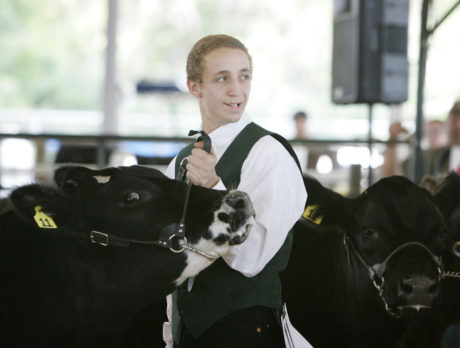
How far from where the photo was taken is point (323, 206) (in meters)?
3.33

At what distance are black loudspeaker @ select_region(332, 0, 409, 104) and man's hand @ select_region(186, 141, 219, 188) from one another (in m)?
4.50

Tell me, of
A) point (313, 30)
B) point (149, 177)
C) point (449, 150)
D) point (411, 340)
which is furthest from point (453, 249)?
point (313, 30)

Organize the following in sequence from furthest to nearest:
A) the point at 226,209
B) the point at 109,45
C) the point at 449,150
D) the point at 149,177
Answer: the point at 109,45, the point at 449,150, the point at 149,177, the point at 226,209

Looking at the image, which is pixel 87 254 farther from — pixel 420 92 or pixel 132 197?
pixel 420 92

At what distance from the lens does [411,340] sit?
3.62 metres

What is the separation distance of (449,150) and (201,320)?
179 inches

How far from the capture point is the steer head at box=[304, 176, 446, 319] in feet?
9.42

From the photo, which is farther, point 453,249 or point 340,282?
point 453,249

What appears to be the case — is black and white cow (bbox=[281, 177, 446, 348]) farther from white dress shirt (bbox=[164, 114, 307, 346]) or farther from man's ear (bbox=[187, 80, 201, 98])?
man's ear (bbox=[187, 80, 201, 98])

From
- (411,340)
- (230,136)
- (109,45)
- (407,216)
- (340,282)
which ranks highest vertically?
(109,45)

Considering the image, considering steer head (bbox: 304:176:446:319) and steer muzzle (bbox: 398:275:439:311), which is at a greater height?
steer head (bbox: 304:176:446:319)

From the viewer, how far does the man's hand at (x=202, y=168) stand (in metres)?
2.42

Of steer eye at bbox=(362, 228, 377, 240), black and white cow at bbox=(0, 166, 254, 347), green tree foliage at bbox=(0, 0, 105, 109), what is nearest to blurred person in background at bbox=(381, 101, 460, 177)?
steer eye at bbox=(362, 228, 377, 240)

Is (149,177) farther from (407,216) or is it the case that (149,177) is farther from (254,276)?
(407,216)
